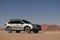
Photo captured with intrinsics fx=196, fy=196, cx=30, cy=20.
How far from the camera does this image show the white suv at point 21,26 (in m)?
26.5

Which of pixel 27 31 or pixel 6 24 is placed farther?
pixel 6 24

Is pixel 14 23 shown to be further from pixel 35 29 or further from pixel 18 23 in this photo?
pixel 35 29

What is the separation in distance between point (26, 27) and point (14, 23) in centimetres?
221

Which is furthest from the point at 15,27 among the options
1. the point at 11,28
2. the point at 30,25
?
the point at 30,25

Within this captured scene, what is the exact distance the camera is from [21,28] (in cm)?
2728

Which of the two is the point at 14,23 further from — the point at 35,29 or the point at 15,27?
the point at 35,29

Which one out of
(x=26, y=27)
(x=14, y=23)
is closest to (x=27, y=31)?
(x=26, y=27)

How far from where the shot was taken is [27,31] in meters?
26.5

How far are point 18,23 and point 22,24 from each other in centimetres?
73

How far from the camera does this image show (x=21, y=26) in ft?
89.2

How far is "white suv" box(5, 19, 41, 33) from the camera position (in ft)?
87.1

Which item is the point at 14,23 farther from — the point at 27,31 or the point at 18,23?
the point at 27,31

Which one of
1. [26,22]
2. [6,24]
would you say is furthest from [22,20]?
[6,24]

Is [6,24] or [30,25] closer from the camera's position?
[30,25]
